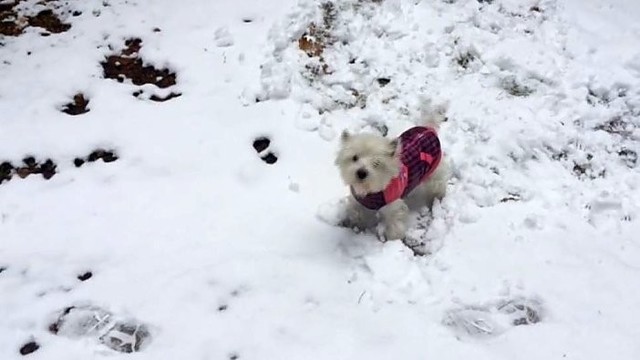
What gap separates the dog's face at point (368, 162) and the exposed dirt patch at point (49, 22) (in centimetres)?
378

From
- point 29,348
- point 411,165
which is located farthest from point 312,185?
point 29,348

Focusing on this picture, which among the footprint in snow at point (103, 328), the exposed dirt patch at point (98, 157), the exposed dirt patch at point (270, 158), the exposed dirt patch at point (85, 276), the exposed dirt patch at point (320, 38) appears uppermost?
the exposed dirt patch at point (320, 38)

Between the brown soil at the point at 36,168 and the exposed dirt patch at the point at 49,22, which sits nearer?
the brown soil at the point at 36,168

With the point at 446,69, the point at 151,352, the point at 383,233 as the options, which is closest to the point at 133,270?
the point at 151,352

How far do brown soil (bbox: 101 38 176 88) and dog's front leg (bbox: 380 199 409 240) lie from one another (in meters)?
2.59

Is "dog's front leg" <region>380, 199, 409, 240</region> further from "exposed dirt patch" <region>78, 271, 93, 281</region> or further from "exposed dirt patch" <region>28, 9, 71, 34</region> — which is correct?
"exposed dirt patch" <region>28, 9, 71, 34</region>

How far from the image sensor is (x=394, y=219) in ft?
14.8

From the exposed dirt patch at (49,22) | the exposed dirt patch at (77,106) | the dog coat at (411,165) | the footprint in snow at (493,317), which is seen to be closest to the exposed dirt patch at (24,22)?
the exposed dirt patch at (49,22)

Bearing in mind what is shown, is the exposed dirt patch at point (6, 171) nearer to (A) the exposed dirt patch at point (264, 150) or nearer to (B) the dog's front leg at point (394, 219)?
(A) the exposed dirt patch at point (264, 150)

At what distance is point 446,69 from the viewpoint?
5.98m

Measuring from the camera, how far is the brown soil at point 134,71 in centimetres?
599

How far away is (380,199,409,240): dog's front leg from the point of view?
448 cm

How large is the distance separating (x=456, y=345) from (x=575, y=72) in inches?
126

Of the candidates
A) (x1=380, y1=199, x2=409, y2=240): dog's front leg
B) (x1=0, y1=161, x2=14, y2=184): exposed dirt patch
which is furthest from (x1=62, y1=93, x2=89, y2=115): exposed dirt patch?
(x1=380, y1=199, x2=409, y2=240): dog's front leg
